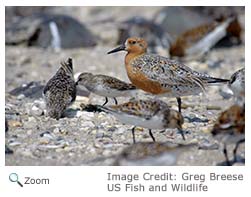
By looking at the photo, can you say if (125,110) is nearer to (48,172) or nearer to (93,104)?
(48,172)

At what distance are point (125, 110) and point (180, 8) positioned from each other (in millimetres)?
9993

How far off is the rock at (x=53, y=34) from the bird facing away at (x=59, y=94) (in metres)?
6.04

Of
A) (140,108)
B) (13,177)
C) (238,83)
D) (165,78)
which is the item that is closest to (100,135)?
(140,108)

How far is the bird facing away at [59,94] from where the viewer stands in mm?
9852

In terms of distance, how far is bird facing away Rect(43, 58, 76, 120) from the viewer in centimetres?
985

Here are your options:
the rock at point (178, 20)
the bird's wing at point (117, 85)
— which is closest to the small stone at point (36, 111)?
the bird's wing at point (117, 85)

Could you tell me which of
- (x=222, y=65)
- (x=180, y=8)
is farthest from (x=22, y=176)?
(x=180, y=8)

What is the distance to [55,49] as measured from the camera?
644 inches

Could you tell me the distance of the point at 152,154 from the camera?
7.79 m

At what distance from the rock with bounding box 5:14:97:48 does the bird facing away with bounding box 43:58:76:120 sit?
19.8ft

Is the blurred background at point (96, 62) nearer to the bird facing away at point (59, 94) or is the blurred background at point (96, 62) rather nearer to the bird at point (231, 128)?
the bird facing away at point (59, 94)
